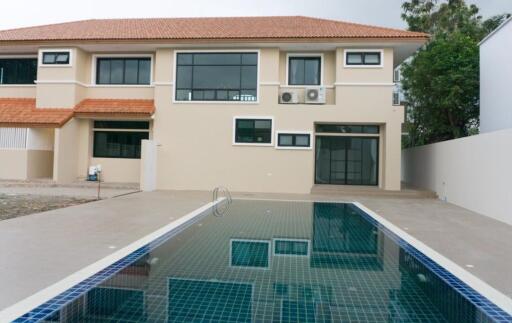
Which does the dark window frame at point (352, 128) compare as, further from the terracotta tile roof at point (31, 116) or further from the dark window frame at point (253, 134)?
the terracotta tile roof at point (31, 116)

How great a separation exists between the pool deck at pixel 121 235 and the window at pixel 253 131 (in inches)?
180

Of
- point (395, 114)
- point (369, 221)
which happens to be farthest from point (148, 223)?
point (395, 114)

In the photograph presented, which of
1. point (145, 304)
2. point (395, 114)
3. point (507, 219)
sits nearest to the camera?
point (145, 304)

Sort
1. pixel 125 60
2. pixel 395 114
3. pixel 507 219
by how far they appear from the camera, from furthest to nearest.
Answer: pixel 125 60 < pixel 395 114 < pixel 507 219

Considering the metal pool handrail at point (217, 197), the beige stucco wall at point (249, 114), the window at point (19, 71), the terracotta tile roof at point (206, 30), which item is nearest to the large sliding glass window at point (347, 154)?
the beige stucco wall at point (249, 114)

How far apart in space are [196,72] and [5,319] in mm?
14545

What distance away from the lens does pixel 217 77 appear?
17.2 metres

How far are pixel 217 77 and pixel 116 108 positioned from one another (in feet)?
15.1

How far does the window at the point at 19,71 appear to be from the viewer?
19500mm

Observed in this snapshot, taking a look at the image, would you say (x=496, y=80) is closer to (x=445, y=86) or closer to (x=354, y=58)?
(x=445, y=86)

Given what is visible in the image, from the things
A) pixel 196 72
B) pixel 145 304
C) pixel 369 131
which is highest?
pixel 196 72

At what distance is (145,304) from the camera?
14.4 ft

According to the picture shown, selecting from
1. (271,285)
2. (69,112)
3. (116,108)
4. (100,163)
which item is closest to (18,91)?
(69,112)

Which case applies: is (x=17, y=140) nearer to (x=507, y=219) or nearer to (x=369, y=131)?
(x=369, y=131)
